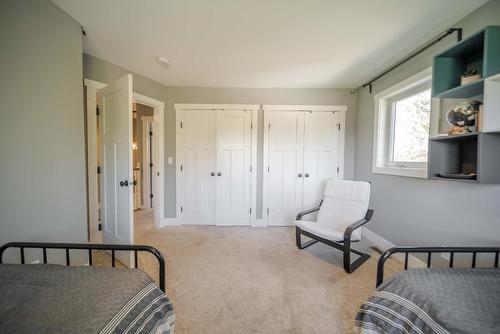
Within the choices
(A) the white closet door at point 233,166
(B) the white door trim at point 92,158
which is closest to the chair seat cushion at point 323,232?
Answer: (A) the white closet door at point 233,166

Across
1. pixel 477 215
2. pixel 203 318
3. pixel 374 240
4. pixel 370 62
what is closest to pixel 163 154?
pixel 203 318

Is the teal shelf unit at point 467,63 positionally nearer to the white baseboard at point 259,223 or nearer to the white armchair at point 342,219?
the white armchair at point 342,219

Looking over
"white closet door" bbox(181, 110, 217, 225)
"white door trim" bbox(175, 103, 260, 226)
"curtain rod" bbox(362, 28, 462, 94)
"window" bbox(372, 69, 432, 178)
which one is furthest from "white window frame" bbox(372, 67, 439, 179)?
"white closet door" bbox(181, 110, 217, 225)

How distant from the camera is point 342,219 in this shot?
2.44 metres

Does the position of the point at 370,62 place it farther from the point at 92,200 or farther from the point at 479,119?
the point at 92,200

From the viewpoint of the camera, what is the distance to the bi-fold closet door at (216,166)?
3279 millimetres

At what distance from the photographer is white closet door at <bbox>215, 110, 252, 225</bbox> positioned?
129 inches

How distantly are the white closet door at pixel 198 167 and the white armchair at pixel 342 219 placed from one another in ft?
5.19

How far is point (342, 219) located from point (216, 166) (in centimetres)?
200

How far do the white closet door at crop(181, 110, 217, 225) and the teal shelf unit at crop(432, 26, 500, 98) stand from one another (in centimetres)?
268

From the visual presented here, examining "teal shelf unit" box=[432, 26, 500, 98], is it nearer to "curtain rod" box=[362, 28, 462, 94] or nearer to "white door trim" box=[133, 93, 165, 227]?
"curtain rod" box=[362, 28, 462, 94]

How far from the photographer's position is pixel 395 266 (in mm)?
2102

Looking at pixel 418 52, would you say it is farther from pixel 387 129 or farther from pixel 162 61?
pixel 162 61

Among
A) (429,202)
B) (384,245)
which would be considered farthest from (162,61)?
(384,245)
